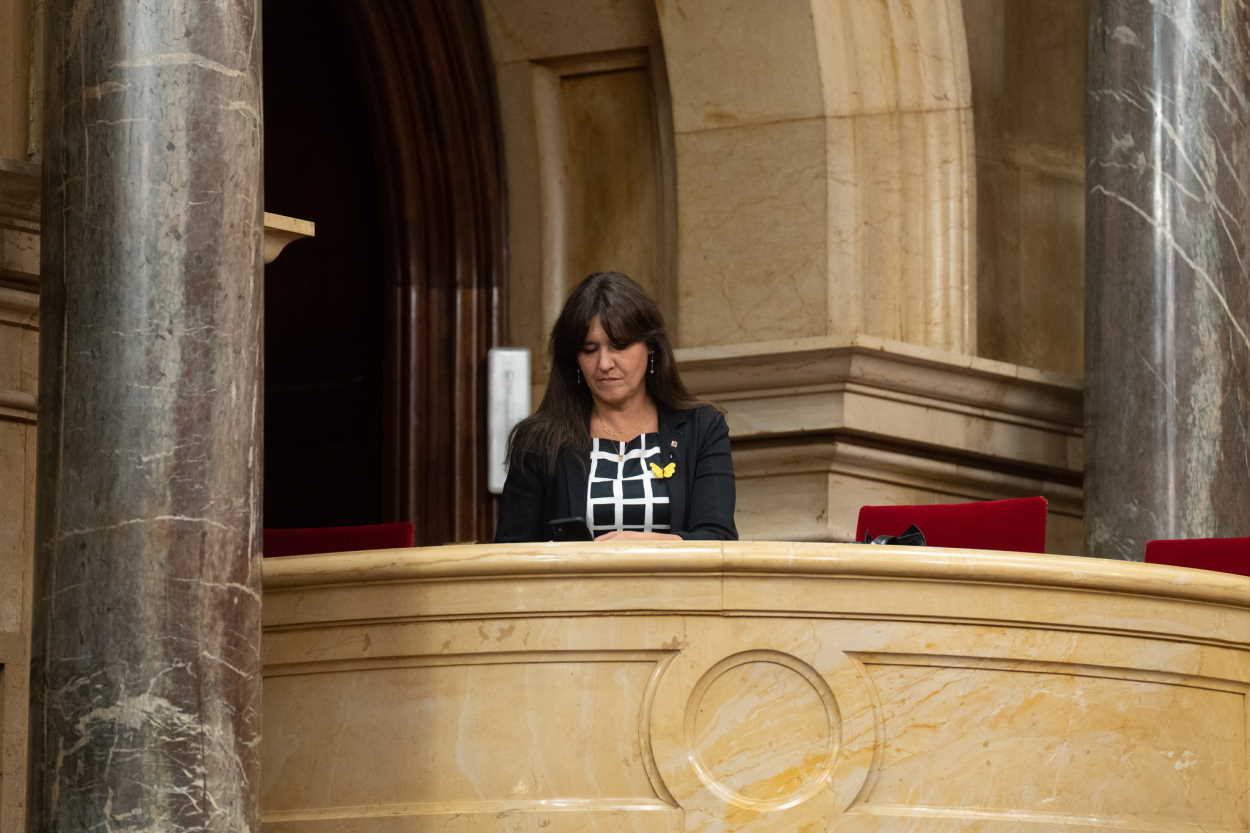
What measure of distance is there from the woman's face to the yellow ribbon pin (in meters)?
0.18

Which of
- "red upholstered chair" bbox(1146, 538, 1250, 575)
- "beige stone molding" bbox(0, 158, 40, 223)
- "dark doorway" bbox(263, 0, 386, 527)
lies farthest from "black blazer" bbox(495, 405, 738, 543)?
"dark doorway" bbox(263, 0, 386, 527)

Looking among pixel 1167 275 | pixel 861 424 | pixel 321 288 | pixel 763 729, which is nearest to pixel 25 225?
pixel 763 729

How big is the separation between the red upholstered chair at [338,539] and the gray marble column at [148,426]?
2.25 feet

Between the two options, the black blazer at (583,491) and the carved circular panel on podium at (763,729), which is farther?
the black blazer at (583,491)

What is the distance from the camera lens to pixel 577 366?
523 centimetres

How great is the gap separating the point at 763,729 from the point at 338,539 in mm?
1181

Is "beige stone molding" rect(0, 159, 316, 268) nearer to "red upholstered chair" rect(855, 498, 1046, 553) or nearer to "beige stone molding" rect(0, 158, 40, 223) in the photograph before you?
"beige stone molding" rect(0, 158, 40, 223)

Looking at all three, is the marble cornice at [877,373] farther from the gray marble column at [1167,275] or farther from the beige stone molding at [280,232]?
the beige stone molding at [280,232]

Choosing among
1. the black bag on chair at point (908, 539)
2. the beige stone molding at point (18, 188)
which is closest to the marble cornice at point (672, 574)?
the black bag on chair at point (908, 539)

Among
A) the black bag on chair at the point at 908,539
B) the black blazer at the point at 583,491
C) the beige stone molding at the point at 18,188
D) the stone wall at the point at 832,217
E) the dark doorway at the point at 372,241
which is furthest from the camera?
the dark doorway at the point at 372,241

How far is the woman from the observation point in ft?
16.6

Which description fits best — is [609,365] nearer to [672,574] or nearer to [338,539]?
[338,539]

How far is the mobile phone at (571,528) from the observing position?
464cm

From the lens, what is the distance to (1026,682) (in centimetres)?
452
